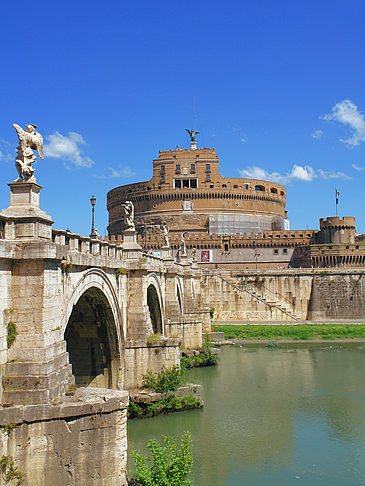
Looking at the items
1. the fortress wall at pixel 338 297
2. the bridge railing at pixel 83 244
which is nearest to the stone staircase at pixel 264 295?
the fortress wall at pixel 338 297

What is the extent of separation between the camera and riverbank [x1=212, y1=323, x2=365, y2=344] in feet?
142

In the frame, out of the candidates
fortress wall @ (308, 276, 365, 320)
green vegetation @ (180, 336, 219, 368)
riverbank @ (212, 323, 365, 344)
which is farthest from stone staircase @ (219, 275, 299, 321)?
green vegetation @ (180, 336, 219, 368)

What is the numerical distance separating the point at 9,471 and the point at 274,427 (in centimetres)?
1148

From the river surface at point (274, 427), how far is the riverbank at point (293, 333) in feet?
42.8

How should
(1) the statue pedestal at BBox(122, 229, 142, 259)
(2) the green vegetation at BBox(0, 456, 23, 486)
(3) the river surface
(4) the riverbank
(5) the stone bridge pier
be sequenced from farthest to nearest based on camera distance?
(4) the riverbank
(1) the statue pedestal at BBox(122, 229, 142, 259)
(3) the river surface
(5) the stone bridge pier
(2) the green vegetation at BBox(0, 456, 23, 486)

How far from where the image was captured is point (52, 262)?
10.7 meters

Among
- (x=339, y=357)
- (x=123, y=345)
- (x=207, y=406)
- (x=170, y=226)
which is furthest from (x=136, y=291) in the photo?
(x=170, y=226)

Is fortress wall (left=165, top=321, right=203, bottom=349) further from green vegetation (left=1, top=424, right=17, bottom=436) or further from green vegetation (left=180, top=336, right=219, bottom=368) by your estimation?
green vegetation (left=1, top=424, right=17, bottom=436)

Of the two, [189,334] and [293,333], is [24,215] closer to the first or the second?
[189,334]

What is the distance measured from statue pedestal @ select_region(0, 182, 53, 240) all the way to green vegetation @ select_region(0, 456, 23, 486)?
4.08 m

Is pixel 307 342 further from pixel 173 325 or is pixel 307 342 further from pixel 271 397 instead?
pixel 271 397

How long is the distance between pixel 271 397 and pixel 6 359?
15.4 meters

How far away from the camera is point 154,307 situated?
27156 mm

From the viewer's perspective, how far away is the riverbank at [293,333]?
43219 millimetres
